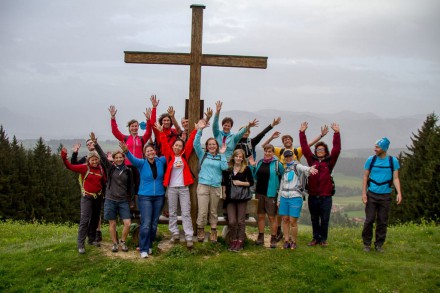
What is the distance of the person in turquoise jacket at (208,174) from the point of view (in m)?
8.48

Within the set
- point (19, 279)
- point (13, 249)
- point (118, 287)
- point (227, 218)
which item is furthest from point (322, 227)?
point (13, 249)

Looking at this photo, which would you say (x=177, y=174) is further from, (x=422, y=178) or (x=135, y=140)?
(x=422, y=178)

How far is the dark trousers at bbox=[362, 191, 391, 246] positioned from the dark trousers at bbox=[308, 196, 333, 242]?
34.3 inches

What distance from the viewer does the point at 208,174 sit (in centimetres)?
849

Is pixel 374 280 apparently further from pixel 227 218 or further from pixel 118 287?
pixel 118 287

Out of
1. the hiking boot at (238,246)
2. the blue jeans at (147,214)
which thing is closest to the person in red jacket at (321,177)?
the hiking boot at (238,246)

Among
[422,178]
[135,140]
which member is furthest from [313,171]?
[422,178]

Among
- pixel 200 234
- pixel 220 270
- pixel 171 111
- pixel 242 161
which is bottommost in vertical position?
pixel 220 270

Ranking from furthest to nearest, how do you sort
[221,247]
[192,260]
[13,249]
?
[13,249], [221,247], [192,260]

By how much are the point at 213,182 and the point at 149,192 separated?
136 centimetres

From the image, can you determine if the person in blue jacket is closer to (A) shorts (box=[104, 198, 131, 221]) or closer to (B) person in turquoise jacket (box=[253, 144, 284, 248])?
(A) shorts (box=[104, 198, 131, 221])

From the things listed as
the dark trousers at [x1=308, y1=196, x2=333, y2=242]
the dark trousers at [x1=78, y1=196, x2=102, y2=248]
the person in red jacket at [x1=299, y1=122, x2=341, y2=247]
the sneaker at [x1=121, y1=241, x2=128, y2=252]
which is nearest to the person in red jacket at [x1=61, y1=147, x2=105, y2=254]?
the dark trousers at [x1=78, y1=196, x2=102, y2=248]

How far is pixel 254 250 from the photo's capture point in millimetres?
8820

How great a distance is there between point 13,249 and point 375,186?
28.2 feet
